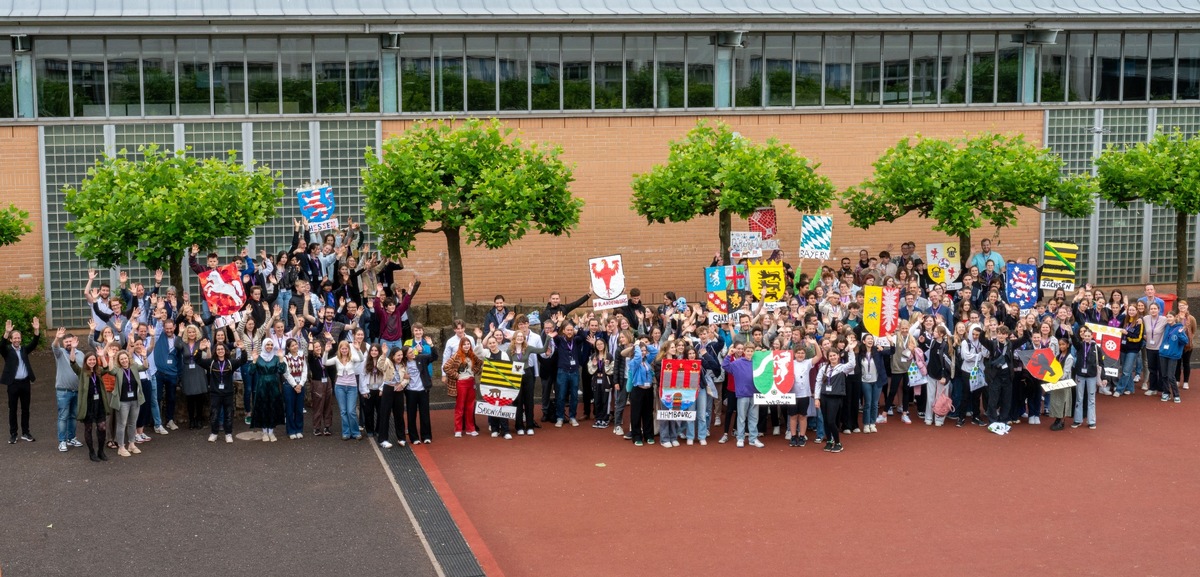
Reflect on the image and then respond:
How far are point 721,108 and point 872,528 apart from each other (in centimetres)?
1420

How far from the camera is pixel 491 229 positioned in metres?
21.3

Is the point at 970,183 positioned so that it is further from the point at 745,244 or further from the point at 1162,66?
the point at 1162,66

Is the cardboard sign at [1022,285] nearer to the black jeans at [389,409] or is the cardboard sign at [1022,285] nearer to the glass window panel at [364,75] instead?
the black jeans at [389,409]

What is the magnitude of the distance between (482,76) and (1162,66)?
1458 centimetres

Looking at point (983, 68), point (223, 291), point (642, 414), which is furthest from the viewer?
point (983, 68)

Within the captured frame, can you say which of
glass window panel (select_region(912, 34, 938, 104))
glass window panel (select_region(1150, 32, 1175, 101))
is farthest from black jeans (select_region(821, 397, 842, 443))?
glass window panel (select_region(1150, 32, 1175, 101))

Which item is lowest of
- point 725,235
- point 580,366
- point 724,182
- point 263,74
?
point 580,366

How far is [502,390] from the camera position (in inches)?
686

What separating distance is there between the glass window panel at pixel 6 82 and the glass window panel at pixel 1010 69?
Answer: 63.2 ft

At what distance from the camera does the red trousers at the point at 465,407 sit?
691 inches

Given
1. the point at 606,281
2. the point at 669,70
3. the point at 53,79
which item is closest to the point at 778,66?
the point at 669,70

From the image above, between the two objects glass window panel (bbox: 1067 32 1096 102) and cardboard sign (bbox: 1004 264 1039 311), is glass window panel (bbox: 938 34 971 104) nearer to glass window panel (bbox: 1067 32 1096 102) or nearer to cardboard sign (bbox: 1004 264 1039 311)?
glass window panel (bbox: 1067 32 1096 102)

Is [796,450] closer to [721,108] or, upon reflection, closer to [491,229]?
[491,229]

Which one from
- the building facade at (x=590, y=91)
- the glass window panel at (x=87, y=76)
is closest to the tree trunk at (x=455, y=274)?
the building facade at (x=590, y=91)
